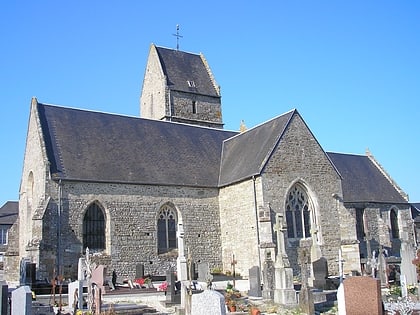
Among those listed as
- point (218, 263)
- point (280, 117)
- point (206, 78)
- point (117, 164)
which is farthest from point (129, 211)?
point (206, 78)

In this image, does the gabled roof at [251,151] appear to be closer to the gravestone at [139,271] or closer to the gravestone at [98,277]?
the gravestone at [139,271]

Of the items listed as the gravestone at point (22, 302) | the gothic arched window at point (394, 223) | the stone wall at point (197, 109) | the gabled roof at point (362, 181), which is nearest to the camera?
the gravestone at point (22, 302)

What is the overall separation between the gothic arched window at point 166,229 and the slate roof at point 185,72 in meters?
15.3

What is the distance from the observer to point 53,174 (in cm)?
2252

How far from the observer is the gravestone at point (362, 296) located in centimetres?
1070

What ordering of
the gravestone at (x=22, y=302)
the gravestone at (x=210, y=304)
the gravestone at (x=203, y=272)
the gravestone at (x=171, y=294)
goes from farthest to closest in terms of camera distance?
the gravestone at (x=203, y=272), the gravestone at (x=171, y=294), the gravestone at (x=22, y=302), the gravestone at (x=210, y=304)

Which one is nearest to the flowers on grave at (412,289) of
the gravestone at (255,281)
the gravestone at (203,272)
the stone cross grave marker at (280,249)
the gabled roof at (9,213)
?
the stone cross grave marker at (280,249)

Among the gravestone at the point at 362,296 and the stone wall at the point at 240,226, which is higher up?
the stone wall at the point at 240,226

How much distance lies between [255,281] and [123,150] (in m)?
11.2

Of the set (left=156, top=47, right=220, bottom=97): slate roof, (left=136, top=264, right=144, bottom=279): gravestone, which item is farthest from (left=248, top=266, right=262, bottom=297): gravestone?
(left=156, top=47, right=220, bottom=97): slate roof

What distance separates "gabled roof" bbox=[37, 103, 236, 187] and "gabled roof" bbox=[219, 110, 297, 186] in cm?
84

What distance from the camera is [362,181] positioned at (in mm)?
34875

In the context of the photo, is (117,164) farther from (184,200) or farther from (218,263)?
(218,263)

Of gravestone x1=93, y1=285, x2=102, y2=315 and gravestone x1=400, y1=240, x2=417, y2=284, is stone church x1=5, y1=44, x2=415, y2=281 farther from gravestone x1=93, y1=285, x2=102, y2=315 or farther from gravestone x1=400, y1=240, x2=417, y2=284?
gravestone x1=93, y1=285, x2=102, y2=315
